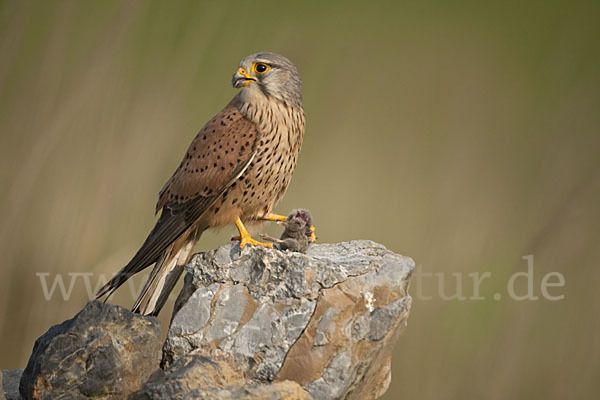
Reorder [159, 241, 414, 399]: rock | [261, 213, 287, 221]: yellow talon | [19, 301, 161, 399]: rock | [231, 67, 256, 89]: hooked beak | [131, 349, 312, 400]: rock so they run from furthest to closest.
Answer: [261, 213, 287, 221]: yellow talon → [231, 67, 256, 89]: hooked beak → [159, 241, 414, 399]: rock → [19, 301, 161, 399]: rock → [131, 349, 312, 400]: rock

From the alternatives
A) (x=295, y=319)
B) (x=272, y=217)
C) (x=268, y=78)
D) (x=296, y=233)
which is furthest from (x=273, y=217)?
(x=295, y=319)

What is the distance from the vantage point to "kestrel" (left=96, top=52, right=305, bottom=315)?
11.1ft

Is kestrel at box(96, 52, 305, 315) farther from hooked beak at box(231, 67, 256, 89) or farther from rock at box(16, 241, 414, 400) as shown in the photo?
rock at box(16, 241, 414, 400)

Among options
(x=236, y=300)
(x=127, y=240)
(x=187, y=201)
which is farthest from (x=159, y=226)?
(x=236, y=300)

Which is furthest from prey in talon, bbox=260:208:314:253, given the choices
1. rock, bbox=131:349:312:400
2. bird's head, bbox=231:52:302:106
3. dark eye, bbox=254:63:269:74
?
rock, bbox=131:349:312:400

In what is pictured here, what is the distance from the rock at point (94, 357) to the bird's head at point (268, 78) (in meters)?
1.25

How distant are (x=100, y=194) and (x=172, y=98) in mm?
623

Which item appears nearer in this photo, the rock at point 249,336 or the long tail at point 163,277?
the rock at point 249,336

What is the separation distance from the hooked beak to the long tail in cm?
81

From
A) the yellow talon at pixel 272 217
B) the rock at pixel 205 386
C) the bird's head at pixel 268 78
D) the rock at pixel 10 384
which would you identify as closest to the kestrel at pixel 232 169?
the bird's head at pixel 268 78

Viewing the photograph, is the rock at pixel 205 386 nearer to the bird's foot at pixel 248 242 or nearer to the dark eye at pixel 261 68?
the bird's foot at pixel 248 242

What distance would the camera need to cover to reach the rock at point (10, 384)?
2830mm

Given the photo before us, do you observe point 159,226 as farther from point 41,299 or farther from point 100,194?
point 41,299

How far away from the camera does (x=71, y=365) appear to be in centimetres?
→ 255
